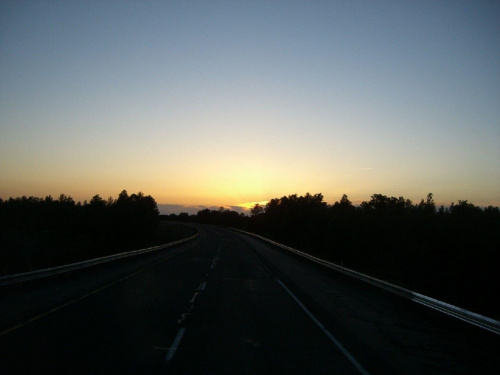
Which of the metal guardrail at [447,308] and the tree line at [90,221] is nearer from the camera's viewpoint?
the metal guardrail at [447,308]

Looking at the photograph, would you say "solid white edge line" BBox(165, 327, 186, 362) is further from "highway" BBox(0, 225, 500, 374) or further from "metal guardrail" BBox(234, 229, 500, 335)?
"metal guardrail" BBox(234, 229, 500, 335)

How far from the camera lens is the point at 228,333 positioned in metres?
9.77

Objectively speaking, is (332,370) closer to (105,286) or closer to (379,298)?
(379,298)

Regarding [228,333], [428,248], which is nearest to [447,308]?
[228,333]

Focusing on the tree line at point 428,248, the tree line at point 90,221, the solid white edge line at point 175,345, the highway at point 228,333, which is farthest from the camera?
the tree line at point 90,221

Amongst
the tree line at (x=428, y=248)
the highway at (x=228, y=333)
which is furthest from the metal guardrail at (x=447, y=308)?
the tree line at (x=428, y=248)

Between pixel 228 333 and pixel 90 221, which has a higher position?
pixel 90 221

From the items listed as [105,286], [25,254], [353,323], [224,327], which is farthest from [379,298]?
[25,254]

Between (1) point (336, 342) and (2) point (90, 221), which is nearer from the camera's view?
(1) point (336, 342)

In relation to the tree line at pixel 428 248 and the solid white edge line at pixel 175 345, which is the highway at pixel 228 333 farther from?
the tree line at pixel 428 248

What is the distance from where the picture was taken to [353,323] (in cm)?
1134

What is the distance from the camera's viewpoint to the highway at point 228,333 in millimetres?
7355

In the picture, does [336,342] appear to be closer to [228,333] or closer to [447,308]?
[228,333]

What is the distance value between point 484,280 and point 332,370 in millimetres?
40251
